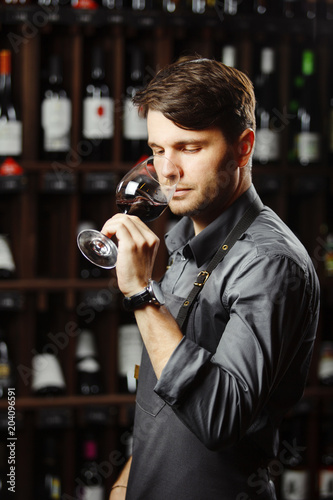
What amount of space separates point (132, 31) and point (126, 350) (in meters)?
1.15

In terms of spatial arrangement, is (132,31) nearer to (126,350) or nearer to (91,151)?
(91,151)

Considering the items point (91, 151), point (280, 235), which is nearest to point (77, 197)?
point (91, 151)

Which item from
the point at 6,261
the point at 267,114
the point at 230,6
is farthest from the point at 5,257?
the point at 230,6

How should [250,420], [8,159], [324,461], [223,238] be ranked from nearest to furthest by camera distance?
[250,420] < [223,238] < [8,159] < [324,461]

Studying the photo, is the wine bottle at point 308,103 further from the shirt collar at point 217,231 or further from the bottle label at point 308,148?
the shirt collar at point 217,231

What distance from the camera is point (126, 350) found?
2.15 metres

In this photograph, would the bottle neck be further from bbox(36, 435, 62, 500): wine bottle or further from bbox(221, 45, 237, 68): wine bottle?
bbox(36, 435, 62, 500): wine bottle

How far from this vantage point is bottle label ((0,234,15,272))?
2008mm

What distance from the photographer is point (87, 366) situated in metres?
2.08

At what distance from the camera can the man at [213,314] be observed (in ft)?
2.35

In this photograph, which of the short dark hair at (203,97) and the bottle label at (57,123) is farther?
the bottle label at (57,123)

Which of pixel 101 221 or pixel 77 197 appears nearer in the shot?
pixel 77 197

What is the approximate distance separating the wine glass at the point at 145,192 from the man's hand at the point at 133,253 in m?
0.10

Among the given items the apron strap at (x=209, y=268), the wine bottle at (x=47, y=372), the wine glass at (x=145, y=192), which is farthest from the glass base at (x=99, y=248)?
the wine bottle at (x=47, y=372)
